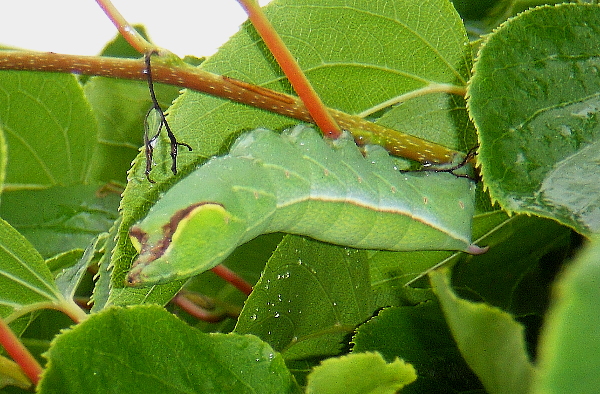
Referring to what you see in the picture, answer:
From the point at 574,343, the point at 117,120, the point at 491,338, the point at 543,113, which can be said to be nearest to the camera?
the point at 574,343

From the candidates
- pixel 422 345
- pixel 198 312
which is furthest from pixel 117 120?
pixel 422 345

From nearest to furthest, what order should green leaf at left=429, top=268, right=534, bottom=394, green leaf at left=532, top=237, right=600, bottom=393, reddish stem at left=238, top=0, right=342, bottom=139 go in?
green leaf at left=532, top=237, right=600, bottom=393
green leaf at left=429, top=268, right=534, bottom=394
reddish stem at left=238, top=0, right=342, bottom=139

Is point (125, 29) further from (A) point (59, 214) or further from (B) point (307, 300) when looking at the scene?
(A) point (59, 214)

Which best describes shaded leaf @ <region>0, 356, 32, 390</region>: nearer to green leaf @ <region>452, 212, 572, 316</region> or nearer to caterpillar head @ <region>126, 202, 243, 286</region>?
caterpillar head @ <region>126, 202, 243, 286</region>

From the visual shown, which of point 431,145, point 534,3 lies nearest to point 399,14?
point 431,145

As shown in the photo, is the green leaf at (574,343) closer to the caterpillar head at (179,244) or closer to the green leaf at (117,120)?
the caterpillar head at (179,244)

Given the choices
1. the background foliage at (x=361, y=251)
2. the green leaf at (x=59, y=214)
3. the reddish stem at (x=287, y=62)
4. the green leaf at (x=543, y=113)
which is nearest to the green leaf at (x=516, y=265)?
the background foliage at (x=361, y=251)

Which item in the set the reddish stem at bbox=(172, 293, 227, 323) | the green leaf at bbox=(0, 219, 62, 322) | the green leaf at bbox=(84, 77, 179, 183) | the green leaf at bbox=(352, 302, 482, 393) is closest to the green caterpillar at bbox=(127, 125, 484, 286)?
the green leaf at bbox=(352, 302, 482, 393)
